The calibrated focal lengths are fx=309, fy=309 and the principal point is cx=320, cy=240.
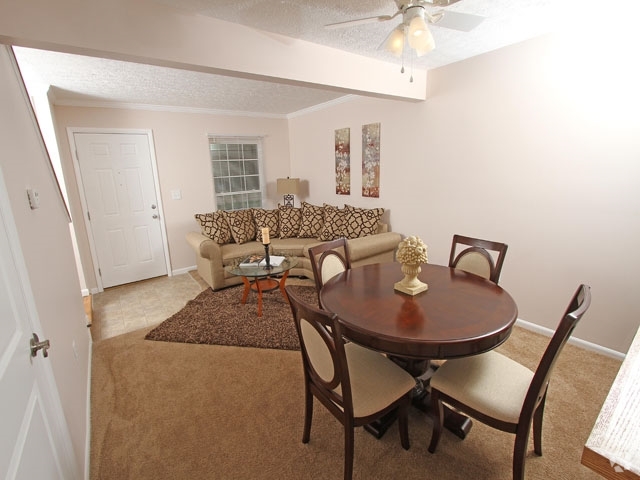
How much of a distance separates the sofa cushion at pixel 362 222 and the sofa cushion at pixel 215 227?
163 centimetres

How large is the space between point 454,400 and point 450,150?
2423mm

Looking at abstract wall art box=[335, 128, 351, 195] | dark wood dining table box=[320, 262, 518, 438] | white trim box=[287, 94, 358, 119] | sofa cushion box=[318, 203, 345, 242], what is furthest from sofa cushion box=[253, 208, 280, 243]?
dark wood dining table box=[320, 262, 518, 438]

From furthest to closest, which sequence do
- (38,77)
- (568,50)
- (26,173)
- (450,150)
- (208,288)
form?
(208,288), (450,150), (38,77), (568,50), (26,173)

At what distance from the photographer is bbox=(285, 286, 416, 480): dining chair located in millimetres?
1287

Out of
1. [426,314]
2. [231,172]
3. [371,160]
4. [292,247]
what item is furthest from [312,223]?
[426,314]

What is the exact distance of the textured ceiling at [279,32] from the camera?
185 cm

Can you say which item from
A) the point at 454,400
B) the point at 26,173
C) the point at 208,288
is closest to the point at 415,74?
the point at 454,400

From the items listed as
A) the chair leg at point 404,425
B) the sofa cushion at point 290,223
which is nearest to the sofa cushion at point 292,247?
the sofa cushion at point 290,223

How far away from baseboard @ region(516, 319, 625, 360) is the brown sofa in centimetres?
153

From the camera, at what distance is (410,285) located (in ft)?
5.80

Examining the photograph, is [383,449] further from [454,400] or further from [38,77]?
[38,77]

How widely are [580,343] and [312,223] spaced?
123 inches

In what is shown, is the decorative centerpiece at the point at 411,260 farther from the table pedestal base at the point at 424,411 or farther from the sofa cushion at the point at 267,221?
the sofa cushion at the point at 267,221

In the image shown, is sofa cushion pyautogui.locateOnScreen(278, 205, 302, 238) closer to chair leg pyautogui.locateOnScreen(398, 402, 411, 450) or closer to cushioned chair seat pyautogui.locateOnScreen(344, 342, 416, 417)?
cushioned chair seat pyautogui.locateOnScreen(344, 342, 416, 417)
